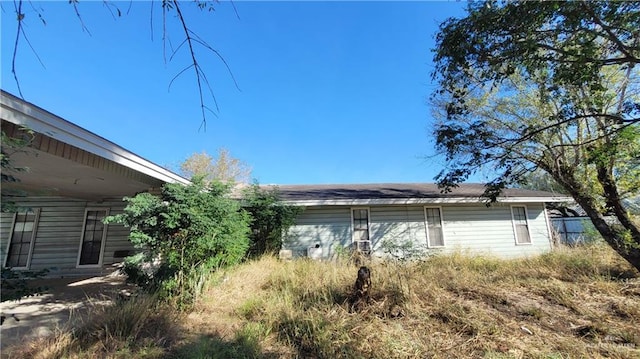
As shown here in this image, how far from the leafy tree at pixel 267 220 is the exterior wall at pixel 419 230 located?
0.76 meters

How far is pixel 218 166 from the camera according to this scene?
30.2m

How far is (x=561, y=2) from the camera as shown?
12.6ft

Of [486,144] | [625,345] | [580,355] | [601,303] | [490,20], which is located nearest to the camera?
[580,355]

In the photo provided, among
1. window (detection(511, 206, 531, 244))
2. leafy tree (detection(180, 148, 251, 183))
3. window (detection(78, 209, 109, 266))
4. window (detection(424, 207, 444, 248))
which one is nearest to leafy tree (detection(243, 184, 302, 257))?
window (detection(78, 209, 109, 266))

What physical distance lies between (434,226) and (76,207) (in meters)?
12.0

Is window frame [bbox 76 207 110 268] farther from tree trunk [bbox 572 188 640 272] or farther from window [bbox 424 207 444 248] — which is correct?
tree trunk [bbox 572 188 640 272]

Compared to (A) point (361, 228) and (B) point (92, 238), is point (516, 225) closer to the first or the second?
(A) point (361, 228)

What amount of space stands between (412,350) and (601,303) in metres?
4.14

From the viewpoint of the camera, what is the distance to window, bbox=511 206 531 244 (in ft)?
39.2

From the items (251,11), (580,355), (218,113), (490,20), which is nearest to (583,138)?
(490,20)

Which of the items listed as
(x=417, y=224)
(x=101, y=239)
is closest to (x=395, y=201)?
(x=417, y=224)

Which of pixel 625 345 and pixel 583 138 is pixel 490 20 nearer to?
pixel 625 345

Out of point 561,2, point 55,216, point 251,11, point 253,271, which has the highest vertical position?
point 561,2

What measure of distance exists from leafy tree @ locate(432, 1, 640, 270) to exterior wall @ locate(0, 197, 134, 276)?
984 cm
